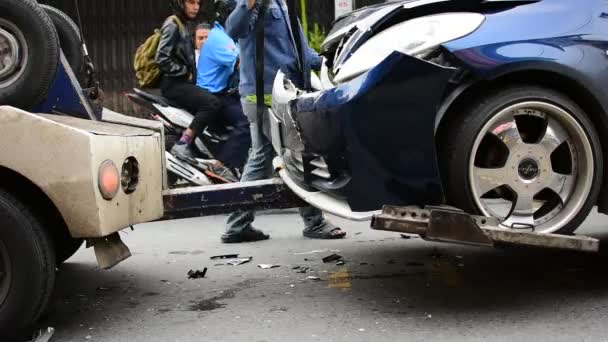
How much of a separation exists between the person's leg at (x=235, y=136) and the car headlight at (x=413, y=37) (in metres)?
4.12

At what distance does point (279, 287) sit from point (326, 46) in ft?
5.18

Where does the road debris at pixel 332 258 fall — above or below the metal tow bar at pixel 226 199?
below

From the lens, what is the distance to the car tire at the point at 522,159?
13.2ft

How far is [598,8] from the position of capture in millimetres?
4180

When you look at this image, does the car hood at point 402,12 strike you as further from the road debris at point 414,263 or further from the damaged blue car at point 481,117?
the road debris at point 414,263

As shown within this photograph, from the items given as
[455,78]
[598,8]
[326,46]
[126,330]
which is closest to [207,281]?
[126,330]

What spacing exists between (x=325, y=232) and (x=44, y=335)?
2.89m

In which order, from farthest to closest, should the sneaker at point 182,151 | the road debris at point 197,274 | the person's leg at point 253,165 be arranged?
the sneaker at point 182,151, the person's leg at point 253,165, the road debris at point 197,274

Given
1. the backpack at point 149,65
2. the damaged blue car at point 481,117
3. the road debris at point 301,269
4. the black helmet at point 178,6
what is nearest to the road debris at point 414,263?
the road debris at point 301,269

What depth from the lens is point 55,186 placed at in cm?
375

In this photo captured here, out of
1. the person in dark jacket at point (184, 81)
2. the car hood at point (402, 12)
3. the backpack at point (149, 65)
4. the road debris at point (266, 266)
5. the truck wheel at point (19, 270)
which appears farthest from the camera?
the backpack at point (149, 65)

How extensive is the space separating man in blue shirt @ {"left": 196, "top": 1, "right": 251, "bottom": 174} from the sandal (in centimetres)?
182

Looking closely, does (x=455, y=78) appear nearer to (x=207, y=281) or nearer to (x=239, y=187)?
(x=239, y=187)

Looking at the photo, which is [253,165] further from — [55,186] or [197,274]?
[55,186]
